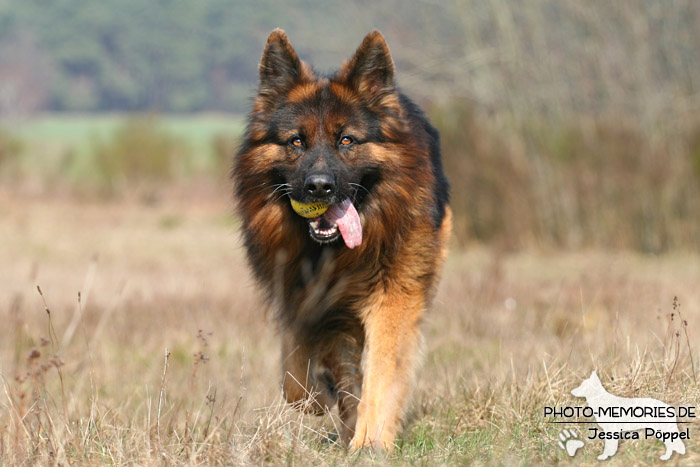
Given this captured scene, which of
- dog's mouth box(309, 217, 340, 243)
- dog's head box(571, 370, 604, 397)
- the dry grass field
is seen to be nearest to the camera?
the dry grass field

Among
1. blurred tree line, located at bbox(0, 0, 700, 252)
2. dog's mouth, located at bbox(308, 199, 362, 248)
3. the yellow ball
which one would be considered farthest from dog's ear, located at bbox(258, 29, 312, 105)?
blurred tree line, located at bbox(0, 0, 700, 252)

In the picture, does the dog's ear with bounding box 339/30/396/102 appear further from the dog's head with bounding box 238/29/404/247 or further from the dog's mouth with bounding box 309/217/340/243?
the dog's mouth with bounding box 309/217/340/243

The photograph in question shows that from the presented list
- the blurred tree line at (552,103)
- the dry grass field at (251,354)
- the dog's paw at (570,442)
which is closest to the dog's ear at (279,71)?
the dry grass field at (251,354)

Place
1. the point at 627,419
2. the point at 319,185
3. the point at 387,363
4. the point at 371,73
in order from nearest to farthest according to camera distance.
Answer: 1. the point at 627,419
2. the point at 319,185
3. the point at 387,363
4. the point at 371,73

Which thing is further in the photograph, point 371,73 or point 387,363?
point 371,73

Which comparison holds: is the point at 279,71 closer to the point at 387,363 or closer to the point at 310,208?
the point at 310,208

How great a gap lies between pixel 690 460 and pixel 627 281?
6549mm

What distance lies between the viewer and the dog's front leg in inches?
169

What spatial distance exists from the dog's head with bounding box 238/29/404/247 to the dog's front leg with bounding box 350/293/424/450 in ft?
1.74

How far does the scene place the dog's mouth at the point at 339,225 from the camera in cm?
459

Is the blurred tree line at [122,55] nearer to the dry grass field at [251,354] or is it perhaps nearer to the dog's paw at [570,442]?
the dry grass field at [251,354]

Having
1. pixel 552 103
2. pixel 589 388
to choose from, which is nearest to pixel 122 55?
pixel 552 103

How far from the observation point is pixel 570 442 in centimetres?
358

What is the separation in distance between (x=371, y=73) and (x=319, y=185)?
809mm
